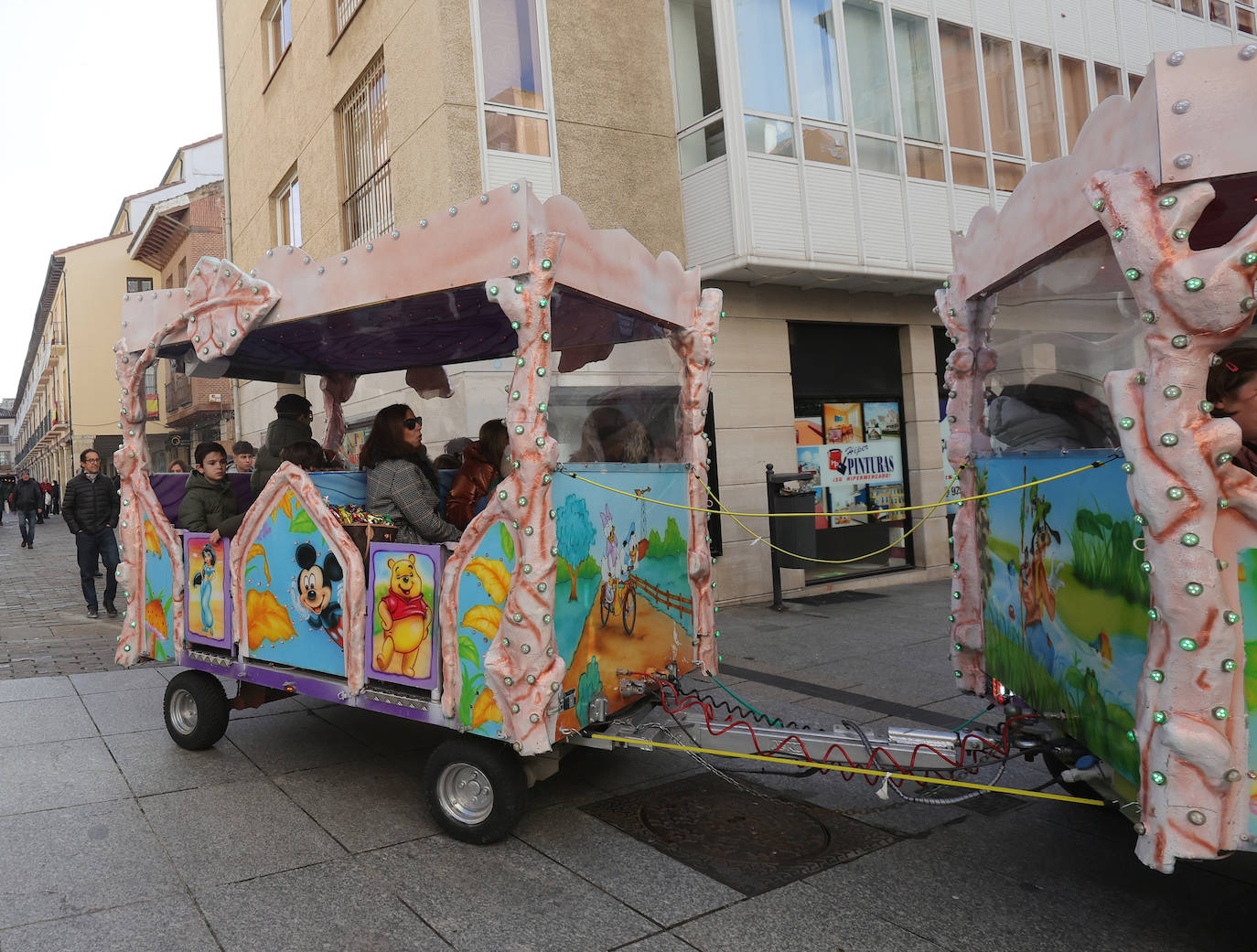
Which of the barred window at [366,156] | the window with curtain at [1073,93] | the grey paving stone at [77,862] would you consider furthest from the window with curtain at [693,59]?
the grey paving stone at [77,862]

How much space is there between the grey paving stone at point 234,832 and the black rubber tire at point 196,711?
0.63 m

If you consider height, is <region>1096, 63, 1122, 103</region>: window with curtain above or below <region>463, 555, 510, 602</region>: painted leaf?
above

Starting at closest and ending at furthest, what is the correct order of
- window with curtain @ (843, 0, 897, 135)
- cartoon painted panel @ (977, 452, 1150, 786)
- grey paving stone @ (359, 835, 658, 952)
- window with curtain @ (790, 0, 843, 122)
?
cartoon painted panel @ (977, 452, 1150, 786)
grey paving stone @ (359, 835, 658, 952)
window with curtain @ (790, 0, 843, 122)
window with curtain @ (843, 0, 897, 135)

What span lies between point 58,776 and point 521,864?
2.81 meters

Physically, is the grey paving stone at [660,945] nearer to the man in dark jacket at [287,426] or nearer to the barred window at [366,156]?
the man in dark jacket at [287,426]

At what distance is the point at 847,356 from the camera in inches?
455

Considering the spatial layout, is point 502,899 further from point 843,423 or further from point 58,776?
point 843,423

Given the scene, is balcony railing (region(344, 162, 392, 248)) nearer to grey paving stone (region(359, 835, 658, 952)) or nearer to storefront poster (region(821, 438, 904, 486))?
storefront poster (region(821, 438, 904, 486))

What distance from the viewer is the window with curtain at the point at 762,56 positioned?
9.98m

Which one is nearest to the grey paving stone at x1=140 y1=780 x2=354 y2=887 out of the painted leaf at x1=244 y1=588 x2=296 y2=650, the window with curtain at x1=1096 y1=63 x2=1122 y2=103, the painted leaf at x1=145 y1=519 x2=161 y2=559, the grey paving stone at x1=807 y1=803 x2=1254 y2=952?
the painted leaf at x1=244 y1=588 x2=296 y2=650

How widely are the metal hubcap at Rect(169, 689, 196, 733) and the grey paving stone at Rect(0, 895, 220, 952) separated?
2031 mm

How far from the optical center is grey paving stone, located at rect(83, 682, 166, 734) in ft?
18.3

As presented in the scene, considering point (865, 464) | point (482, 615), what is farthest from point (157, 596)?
point (865, 464)

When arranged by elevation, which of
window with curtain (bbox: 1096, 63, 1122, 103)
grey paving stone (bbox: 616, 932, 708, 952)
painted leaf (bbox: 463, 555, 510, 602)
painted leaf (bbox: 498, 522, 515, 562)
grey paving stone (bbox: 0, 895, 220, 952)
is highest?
window with curtain (bbox: 1096, 63, 1122, 103)
